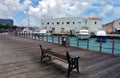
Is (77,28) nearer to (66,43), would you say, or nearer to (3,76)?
(66,43)

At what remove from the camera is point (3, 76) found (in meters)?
5.55

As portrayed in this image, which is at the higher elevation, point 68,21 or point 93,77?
point 68,21

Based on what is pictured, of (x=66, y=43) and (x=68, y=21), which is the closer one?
(x=66, y=43)

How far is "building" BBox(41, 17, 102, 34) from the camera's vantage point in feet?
196

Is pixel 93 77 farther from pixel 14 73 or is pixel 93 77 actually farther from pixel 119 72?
pixel 14 73

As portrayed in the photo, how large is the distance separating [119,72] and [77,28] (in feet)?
180

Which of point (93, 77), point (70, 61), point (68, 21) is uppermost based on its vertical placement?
point (68, 21)

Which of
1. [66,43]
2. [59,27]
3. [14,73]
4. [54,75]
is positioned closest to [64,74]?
[54,75]

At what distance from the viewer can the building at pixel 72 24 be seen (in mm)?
59688

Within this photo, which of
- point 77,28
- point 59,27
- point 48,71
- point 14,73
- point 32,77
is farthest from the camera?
point 59,27

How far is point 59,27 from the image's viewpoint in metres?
65.1

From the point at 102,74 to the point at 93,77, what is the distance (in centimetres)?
55

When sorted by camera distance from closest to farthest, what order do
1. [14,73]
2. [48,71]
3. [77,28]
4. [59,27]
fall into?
1. [14,73]
2. [48,71]
3. [77,28]
4. [59,27]

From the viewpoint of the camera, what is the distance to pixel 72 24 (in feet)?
202
